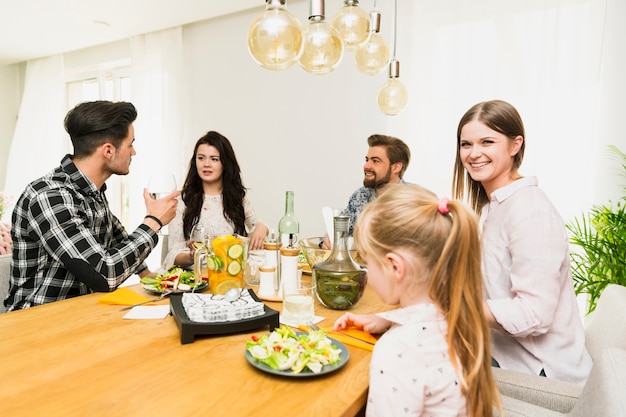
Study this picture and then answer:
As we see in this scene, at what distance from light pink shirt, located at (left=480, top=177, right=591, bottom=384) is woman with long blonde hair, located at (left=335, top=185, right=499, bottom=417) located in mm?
342

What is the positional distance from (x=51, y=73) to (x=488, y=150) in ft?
20.7

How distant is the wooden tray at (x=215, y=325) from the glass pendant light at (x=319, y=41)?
2.85 ft

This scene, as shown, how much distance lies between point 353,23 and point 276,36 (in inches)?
23.0

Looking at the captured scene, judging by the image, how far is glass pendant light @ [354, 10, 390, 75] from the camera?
1.90m

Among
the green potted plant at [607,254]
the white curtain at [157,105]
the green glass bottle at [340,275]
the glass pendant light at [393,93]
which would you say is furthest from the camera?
the white curtain at [157,105]

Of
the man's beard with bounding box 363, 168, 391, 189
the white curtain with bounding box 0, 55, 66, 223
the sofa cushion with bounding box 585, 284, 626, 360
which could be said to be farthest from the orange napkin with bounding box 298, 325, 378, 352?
the white curtain with bounding box 0, 55, 66, 223

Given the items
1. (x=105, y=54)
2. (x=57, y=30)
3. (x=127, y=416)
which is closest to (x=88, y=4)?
(x=57, y=30)

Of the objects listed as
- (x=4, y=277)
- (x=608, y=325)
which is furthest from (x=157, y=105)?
(x=608, y=325)

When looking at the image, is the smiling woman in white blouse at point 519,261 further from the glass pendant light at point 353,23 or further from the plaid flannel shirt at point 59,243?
the plaid flannel shirt at point 59,243

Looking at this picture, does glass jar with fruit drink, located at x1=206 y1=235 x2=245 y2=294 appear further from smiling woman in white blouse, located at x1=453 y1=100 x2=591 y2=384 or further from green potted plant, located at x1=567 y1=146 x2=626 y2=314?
green potted plant, located at x1=567 y1=146 x2=626 y2=314

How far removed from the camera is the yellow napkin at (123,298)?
147 centimetres

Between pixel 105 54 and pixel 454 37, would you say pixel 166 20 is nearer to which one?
pixel 105 54

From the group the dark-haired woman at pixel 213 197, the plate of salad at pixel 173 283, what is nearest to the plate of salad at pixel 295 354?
the plate of salad at pixel 173 283

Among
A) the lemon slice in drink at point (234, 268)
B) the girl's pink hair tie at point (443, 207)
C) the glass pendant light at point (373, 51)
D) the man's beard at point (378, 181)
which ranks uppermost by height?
the glass pendant light at point (373, 51)
